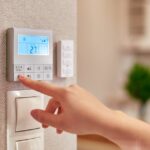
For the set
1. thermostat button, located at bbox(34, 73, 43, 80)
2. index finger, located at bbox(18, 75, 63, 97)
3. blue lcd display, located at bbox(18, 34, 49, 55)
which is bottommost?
index finger, located at bbox(18, 75, 63, 97)

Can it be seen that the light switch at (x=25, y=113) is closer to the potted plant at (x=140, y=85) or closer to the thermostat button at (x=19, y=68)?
the thermostat button at (x=19, y=68)

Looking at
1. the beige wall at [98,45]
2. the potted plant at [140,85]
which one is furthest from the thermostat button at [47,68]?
the beige wall at [98,45]

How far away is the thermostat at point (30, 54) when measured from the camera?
0.57 m

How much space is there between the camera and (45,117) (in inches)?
21.9

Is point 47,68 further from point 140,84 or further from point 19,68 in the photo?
point 140,84

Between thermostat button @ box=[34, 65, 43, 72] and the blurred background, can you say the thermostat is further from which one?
the blurred background

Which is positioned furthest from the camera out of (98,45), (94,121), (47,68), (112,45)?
(112,45)

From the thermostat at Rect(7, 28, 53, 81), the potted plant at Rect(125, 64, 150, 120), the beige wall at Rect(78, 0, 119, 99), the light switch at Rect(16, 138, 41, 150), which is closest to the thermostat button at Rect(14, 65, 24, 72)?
the thermostat at Rect(7, 28, 53, 81)

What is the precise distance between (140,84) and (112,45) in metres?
1.01

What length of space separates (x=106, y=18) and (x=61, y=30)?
2970mm

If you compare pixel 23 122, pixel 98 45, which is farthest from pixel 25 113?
pixel 98 45

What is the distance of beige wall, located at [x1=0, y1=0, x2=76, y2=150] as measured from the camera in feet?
1.88

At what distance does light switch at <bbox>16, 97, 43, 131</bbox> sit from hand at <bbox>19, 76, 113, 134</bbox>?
5cm

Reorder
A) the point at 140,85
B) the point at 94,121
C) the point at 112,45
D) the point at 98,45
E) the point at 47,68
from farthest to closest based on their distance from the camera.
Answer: the point at 112,45 < the point at 98,45 < the point at 140,85 < the point at 47,68 < the point at 94,121
